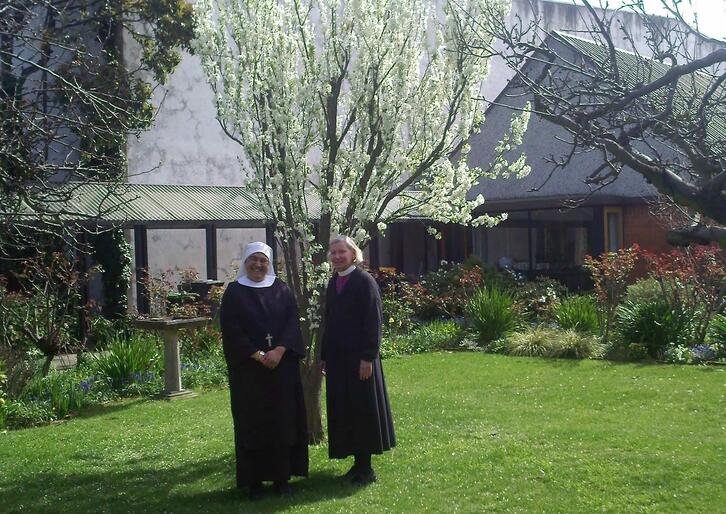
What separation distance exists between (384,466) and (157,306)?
910cm

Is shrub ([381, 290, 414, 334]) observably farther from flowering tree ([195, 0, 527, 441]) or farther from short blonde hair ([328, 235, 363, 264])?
short blonde hair ([328, 235, 363, 264])

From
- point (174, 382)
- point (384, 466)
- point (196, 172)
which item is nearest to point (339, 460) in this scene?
point (384, 466)

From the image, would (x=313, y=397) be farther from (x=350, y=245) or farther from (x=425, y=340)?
(x=425, y=340)

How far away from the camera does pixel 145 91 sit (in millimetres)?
17953

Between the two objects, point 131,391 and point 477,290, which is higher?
point 477,290

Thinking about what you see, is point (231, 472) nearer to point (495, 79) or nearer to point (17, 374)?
point (17, 374)

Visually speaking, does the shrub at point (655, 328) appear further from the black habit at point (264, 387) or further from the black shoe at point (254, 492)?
the black shoe at point (254, 492)

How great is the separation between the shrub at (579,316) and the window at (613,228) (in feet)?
19.2

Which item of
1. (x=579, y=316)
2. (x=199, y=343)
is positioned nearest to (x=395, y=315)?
(x=579, y=316)

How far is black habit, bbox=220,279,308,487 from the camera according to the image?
6.29m

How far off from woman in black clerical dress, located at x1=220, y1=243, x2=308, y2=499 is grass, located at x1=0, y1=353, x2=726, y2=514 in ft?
0.82

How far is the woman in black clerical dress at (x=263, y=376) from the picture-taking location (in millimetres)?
6293

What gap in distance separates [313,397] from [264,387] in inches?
56.8

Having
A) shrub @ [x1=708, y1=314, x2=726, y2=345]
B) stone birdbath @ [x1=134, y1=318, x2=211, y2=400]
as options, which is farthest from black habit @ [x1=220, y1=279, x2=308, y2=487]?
shrub @ [x1=708, y1=314, x2=726, y2=345]
